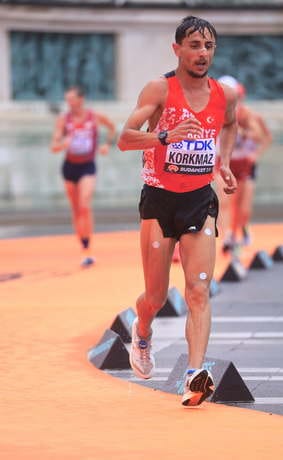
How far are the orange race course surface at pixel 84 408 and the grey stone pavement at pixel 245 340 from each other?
1.10 ft

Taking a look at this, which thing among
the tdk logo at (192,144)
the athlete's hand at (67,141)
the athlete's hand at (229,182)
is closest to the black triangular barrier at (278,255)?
the athlete's hand at (67,141)

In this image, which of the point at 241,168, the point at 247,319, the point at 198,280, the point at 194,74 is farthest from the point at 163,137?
the point at 241,168

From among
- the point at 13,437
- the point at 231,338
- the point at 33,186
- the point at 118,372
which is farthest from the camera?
the point at 33,186

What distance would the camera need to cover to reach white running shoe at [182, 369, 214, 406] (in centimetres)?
800

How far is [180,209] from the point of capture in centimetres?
852

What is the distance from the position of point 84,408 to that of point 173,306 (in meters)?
4.50

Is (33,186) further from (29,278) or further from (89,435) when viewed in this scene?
(89,435)

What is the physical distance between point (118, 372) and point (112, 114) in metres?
Result: 22.2

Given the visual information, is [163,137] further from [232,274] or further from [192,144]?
[232,274]

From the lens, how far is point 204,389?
8047 mm

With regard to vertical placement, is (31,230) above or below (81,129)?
below

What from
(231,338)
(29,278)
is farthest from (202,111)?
(29,278)

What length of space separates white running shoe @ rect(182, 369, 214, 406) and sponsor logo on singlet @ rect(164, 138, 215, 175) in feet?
3.85

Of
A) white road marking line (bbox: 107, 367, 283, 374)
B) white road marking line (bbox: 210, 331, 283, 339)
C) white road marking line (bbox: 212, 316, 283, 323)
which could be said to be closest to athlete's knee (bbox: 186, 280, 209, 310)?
white road marking line (bbox: 107, 367, 283, 374)
